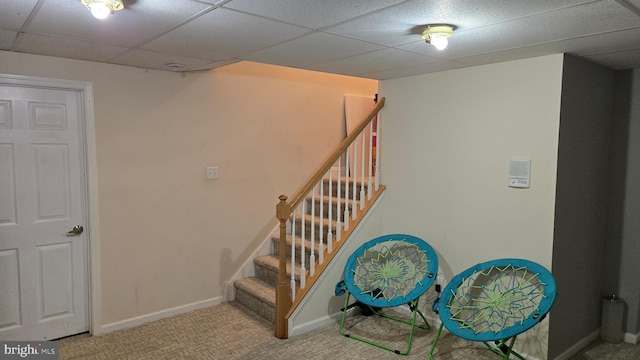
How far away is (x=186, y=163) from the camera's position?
12.1 ft

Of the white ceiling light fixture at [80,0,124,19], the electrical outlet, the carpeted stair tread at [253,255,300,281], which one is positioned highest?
the white ceiling light fixture at [80,0,124,19]

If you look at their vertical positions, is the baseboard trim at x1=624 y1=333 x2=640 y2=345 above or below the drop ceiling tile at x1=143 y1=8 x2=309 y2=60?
below

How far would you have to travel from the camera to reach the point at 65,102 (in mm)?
3125

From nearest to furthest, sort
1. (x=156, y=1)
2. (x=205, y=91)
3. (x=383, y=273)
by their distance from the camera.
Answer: (x=156, y=1), (x=383, y=273), (x=205, y=91)

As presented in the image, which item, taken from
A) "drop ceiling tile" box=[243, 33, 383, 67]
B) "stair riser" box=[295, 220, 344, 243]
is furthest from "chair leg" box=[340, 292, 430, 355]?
"drop ceiling tile" box=[243, 33, 383, 67]

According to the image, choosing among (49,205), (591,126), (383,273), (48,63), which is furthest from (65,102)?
(591,126)

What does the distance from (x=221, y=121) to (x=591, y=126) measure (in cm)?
305

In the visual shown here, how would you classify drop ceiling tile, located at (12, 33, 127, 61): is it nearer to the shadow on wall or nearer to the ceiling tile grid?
the ceiling tile grid

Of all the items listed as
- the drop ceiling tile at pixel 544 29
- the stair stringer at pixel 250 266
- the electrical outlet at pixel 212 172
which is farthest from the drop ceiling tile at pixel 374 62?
the stair stringer at pixel 250 266

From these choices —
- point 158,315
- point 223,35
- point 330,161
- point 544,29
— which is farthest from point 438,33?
point 158,315

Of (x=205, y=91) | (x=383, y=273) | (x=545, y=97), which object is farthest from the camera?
(x=205, y=91)

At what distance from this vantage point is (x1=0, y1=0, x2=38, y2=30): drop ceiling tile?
1843 millimetres

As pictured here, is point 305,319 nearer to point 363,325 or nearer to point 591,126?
point 363,325

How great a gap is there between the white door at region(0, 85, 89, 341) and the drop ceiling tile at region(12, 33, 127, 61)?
1.04 ft
